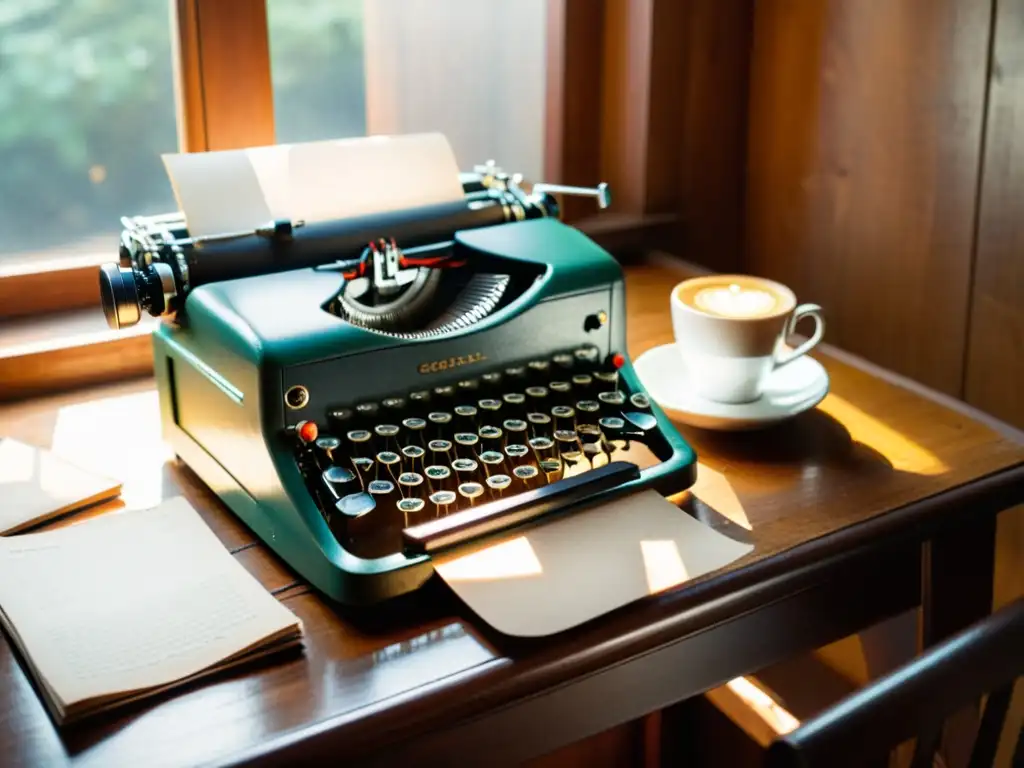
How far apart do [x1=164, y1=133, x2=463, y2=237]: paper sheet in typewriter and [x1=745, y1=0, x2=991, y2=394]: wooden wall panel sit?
0.62 meters

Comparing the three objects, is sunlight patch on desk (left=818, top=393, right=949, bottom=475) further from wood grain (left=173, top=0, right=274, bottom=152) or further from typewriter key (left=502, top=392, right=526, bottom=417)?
wood grain (left=173, top=0, right=274, bottom=152)

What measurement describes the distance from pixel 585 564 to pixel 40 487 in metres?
0.53

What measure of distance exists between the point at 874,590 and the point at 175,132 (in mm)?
1036

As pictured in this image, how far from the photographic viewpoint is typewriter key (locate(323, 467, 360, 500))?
1.01 metres

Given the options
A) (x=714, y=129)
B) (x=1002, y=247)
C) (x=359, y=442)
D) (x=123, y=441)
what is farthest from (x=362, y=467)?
(x=714, y=129)

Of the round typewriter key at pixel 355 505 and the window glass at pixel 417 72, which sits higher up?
the window glass at pixel 417 72

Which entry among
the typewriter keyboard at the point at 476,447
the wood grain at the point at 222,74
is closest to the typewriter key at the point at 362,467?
the typewriter keyboard at the point at 476,447

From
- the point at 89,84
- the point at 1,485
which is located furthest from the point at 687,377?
the point at 89,84

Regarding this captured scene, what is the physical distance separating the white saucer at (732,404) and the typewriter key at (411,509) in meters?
0.32

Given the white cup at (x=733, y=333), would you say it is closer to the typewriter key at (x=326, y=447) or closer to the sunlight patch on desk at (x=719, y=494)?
the sunlight patch on desk at (x=719, y=494)

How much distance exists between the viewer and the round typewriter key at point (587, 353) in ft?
4.03

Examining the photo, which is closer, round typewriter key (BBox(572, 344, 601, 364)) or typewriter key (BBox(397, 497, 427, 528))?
typewriter key (BBox(397, 497, 427, 528))

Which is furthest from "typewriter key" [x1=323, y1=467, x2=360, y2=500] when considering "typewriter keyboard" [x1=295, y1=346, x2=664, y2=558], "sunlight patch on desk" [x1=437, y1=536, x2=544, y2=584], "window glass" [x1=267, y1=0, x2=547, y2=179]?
"window glass" [x1=267, y1=0, x2=547, y2=179]

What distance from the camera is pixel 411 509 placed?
3.34ft
